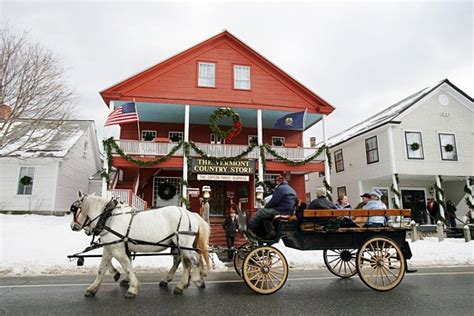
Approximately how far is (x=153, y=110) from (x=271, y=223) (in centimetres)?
1364

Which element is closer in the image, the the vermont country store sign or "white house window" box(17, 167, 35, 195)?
the the vermont country store sign

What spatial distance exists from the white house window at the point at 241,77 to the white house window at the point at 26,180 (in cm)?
1315

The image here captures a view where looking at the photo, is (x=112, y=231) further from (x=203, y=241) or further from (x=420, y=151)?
(x=420, y=151)

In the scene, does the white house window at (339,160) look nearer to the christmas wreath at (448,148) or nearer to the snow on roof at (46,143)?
the christmas wreath at (448,148)

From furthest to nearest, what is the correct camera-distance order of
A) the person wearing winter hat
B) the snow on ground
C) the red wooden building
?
the red wooden building → the snow on ground → the person wearing winter hat

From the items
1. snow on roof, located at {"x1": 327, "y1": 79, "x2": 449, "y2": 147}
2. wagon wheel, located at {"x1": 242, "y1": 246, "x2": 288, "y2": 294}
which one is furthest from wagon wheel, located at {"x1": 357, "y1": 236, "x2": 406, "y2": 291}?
snow on roof, located at {"x1": 327, "y1": 79, "x2": 449, "y2": 147}

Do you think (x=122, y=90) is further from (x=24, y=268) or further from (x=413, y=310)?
(x=413, y=310)

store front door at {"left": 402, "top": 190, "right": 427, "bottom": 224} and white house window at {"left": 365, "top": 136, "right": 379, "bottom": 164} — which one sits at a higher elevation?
white house window at {"left": 365, "top": 136, "right": 379, "bottom": 164}

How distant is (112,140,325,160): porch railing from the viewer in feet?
51.7

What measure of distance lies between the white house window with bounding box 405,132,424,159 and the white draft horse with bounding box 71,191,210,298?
1707 cm

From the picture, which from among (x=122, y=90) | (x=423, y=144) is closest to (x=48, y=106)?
(x=122, y=90)

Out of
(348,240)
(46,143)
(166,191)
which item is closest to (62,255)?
(46,143)

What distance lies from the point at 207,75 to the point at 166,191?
7317 millimetres

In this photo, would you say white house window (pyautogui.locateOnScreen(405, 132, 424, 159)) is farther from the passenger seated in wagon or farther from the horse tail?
the horse tail
